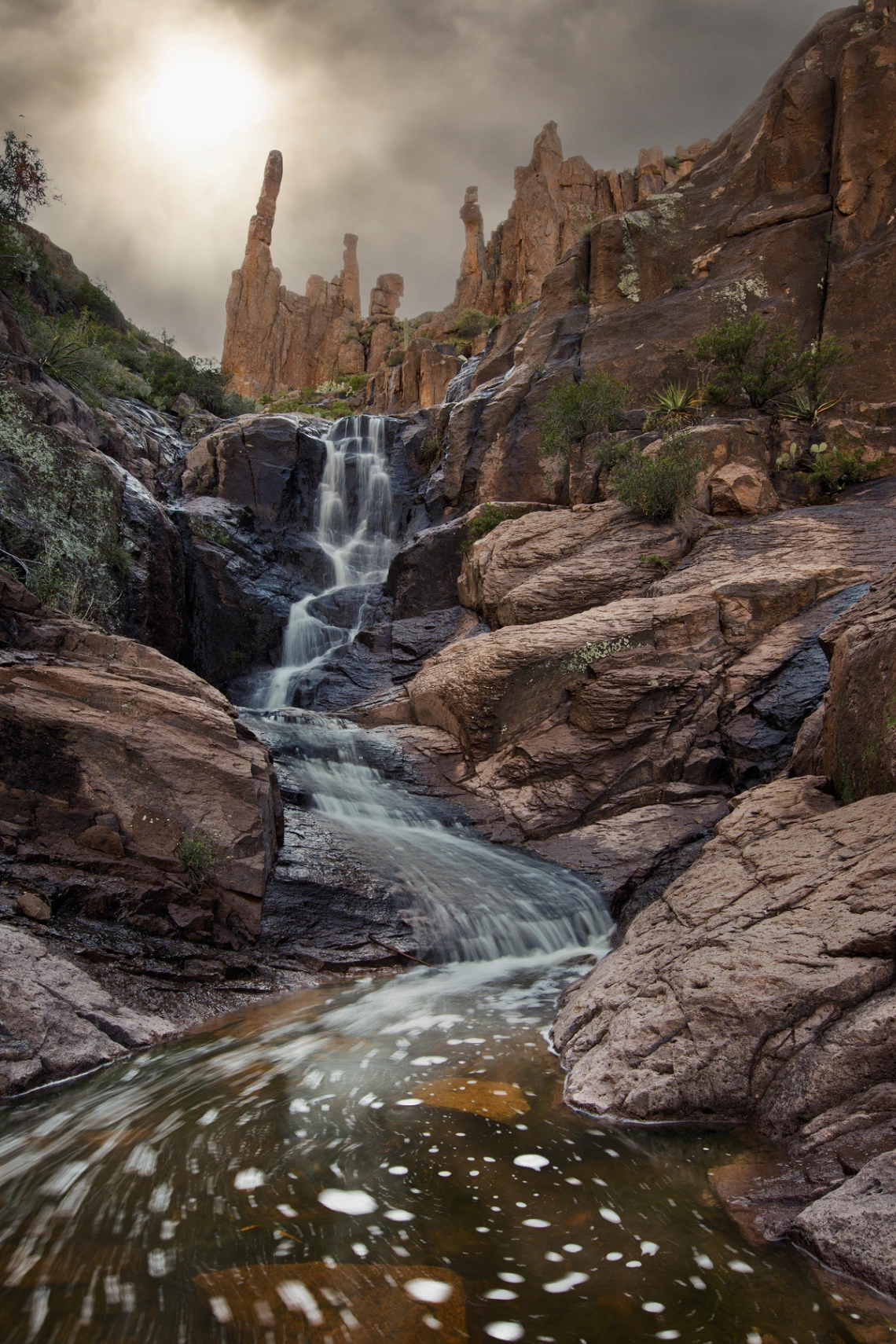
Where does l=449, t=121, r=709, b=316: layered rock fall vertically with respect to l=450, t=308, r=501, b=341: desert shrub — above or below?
above

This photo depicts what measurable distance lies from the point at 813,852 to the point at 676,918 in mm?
1181

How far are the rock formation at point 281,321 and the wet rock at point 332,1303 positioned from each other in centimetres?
6622

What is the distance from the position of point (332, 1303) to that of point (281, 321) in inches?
2937

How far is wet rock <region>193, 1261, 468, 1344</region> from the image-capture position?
95.0 inches

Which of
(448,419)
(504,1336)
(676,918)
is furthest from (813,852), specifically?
(448,419)

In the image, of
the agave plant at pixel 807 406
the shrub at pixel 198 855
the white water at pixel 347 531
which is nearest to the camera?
the shrub at pixel 198 855

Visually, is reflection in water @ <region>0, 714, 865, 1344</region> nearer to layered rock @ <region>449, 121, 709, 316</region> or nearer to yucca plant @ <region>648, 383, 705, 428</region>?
yucca plant @ <region>648, 383, 705, 428</region>

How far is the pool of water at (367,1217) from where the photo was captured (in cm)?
248

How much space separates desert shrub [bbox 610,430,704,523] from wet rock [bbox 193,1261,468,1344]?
1541 cm

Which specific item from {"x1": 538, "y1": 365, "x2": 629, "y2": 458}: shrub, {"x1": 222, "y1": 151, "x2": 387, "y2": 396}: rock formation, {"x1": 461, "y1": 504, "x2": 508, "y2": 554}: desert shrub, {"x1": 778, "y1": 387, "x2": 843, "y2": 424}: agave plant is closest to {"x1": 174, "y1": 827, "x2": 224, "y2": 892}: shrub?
{"x1": 461, "y1": 504, "x2": 508, "y2": 554}: desert shrub

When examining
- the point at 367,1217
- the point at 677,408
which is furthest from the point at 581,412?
the point at 367,1217

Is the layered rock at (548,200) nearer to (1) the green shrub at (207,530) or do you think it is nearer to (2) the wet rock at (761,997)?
(1) the green shrub at (207,530)

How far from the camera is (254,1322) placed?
8.01 feet

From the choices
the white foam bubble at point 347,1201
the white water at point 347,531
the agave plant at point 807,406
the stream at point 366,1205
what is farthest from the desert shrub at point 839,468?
the white foam bubble at point 347,1201
